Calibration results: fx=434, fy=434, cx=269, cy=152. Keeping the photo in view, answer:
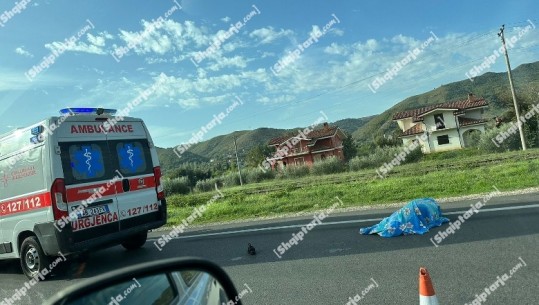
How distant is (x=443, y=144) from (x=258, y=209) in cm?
4770

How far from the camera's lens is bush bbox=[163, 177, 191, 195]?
35.4 m

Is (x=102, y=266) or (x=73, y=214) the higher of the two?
(x=73, y=214)

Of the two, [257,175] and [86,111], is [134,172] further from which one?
[257,175]

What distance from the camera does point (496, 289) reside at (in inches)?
178

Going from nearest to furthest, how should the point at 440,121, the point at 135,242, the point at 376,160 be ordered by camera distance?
the point at 135,242 → the point at 376,160 → the point at 440,121

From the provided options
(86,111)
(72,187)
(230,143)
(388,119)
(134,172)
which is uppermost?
(230,143)

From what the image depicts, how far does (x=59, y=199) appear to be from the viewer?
700 centimetres

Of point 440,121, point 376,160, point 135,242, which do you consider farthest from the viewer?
point 440,121

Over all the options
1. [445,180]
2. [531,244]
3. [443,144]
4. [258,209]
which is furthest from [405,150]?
[531,244]

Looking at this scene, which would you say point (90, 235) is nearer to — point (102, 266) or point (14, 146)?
point (102, 266)

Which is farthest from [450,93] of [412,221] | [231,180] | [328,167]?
[412,221]

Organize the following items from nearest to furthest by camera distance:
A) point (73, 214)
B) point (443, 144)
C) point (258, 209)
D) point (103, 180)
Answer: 1. point (73, 214)
2. point (103, 180)
3. point (258, 209)
4. point (443, 144)

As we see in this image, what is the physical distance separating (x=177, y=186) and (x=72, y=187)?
97.2ft

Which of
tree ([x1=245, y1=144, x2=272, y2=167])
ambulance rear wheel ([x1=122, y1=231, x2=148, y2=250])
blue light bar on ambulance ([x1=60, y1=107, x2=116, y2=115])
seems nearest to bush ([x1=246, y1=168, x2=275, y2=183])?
tree ([x1=245, y1=144, x2=272, y2=167])
